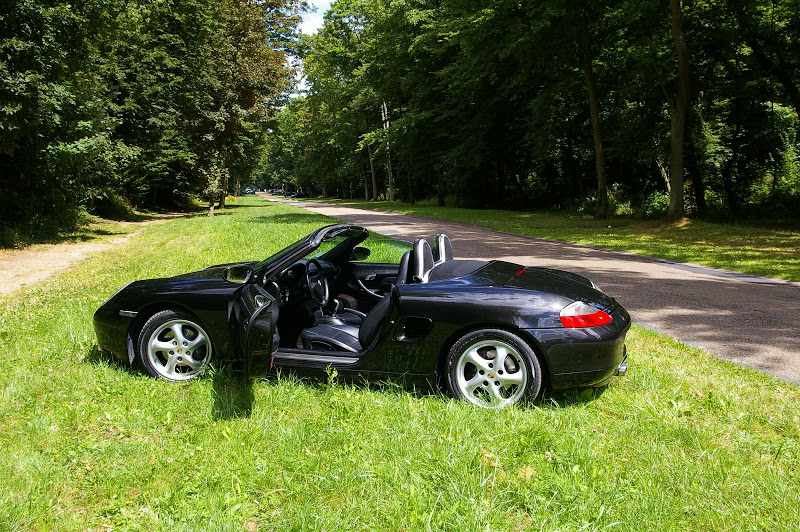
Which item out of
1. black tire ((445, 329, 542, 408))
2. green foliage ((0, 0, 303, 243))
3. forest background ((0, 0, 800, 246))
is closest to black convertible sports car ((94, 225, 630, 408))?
black tire ((445, 329, 542, 408))

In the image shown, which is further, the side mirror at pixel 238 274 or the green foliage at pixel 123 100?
the green foliage at pixel 123 100

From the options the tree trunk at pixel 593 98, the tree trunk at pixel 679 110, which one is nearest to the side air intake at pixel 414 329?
the tree trunk at pixel 679 110

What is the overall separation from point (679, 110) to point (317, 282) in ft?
54.6

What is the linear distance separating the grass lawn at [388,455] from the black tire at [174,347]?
140mm

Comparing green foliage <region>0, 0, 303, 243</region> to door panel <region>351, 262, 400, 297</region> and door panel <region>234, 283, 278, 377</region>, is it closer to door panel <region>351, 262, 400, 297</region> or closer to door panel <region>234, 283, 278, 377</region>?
door panel <region>351, 262, 400, 297</region>

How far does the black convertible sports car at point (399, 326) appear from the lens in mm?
3043

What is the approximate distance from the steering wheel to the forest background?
39.5 feet

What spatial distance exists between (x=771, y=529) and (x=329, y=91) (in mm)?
49468

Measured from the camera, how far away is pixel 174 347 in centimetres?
377

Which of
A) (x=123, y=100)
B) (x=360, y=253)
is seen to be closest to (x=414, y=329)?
(x=360, y=253)

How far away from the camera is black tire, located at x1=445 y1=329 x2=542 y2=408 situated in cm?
307

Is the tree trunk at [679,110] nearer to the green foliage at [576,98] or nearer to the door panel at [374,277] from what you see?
the green foliage at [576,98]

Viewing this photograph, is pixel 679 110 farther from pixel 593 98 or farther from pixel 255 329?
pixel 255 329

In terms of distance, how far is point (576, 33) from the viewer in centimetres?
1906
